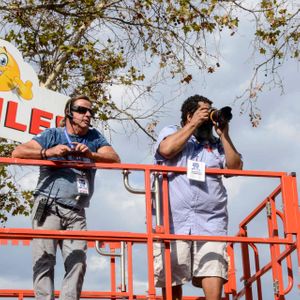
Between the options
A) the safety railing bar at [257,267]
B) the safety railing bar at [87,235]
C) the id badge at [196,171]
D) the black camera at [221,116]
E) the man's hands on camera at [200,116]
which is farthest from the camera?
the safety railing bar at [257,267]

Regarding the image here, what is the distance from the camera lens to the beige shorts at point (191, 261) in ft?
20.1

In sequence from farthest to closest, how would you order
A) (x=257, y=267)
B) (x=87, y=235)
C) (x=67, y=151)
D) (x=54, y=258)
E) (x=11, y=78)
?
1. (x=11, y=78)
2. (x=257, y=267)
3. (x=67, y=151)
4. (x=54, y=258)
5. (x=87, y=235)

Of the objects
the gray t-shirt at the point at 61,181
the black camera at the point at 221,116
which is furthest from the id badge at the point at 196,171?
the gray t-shirt at the point at 61,181

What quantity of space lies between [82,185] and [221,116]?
127 cm

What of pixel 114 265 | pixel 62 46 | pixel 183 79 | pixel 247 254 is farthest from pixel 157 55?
pixel 247 254

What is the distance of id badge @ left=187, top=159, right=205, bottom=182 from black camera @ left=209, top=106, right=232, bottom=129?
0.44 metres

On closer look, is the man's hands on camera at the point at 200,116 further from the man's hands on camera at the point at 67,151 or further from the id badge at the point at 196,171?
the man's hands on camera at the point at 67,151

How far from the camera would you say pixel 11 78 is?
10531 mm

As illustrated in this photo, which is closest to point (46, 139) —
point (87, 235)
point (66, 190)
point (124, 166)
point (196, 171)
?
point (66, 190)

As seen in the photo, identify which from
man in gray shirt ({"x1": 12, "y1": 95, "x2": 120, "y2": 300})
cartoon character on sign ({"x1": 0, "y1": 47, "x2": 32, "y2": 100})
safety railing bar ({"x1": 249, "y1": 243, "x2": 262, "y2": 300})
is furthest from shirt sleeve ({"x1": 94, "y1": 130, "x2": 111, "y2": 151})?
cartoon character on sign ({"x1": 0, "y1": 47, "x2": 32, "y2": 100})

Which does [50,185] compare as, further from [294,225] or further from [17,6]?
[17,6]

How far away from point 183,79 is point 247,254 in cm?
669

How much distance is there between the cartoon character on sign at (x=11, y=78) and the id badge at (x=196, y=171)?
15.4 feet

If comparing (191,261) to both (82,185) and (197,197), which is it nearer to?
(197,197)
